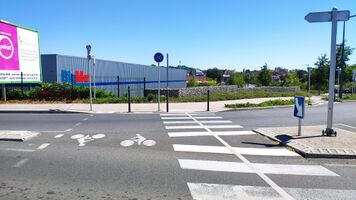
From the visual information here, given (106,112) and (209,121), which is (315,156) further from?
(106,112)

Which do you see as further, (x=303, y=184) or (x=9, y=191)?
(x=303, y=184)

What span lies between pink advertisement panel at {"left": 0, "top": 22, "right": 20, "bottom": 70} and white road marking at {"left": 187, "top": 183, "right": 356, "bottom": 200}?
66.4 ft

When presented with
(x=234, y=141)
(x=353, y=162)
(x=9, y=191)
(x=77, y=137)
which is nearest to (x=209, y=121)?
(x=234, y=141)

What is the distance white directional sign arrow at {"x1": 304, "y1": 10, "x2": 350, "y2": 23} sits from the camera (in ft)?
28.5

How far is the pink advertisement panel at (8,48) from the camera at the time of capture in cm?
2095

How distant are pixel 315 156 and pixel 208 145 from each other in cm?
255

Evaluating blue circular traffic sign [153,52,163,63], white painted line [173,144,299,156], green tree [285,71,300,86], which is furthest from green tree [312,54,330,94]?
white painted line [173,144,299,156]

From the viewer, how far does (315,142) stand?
809 cm

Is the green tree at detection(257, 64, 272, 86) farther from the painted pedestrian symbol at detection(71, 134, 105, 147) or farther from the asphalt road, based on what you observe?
the painted pedestrian symbol at detection(71, 134, 105, 147)

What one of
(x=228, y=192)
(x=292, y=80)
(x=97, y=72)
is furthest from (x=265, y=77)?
(x=228, y=192)

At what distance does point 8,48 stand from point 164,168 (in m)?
19.7

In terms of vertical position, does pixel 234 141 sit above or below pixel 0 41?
below

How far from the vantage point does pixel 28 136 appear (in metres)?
8.91

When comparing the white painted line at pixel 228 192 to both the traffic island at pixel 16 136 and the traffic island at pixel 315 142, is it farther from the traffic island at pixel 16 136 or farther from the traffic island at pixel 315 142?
the traffic island at pixel 16 136
